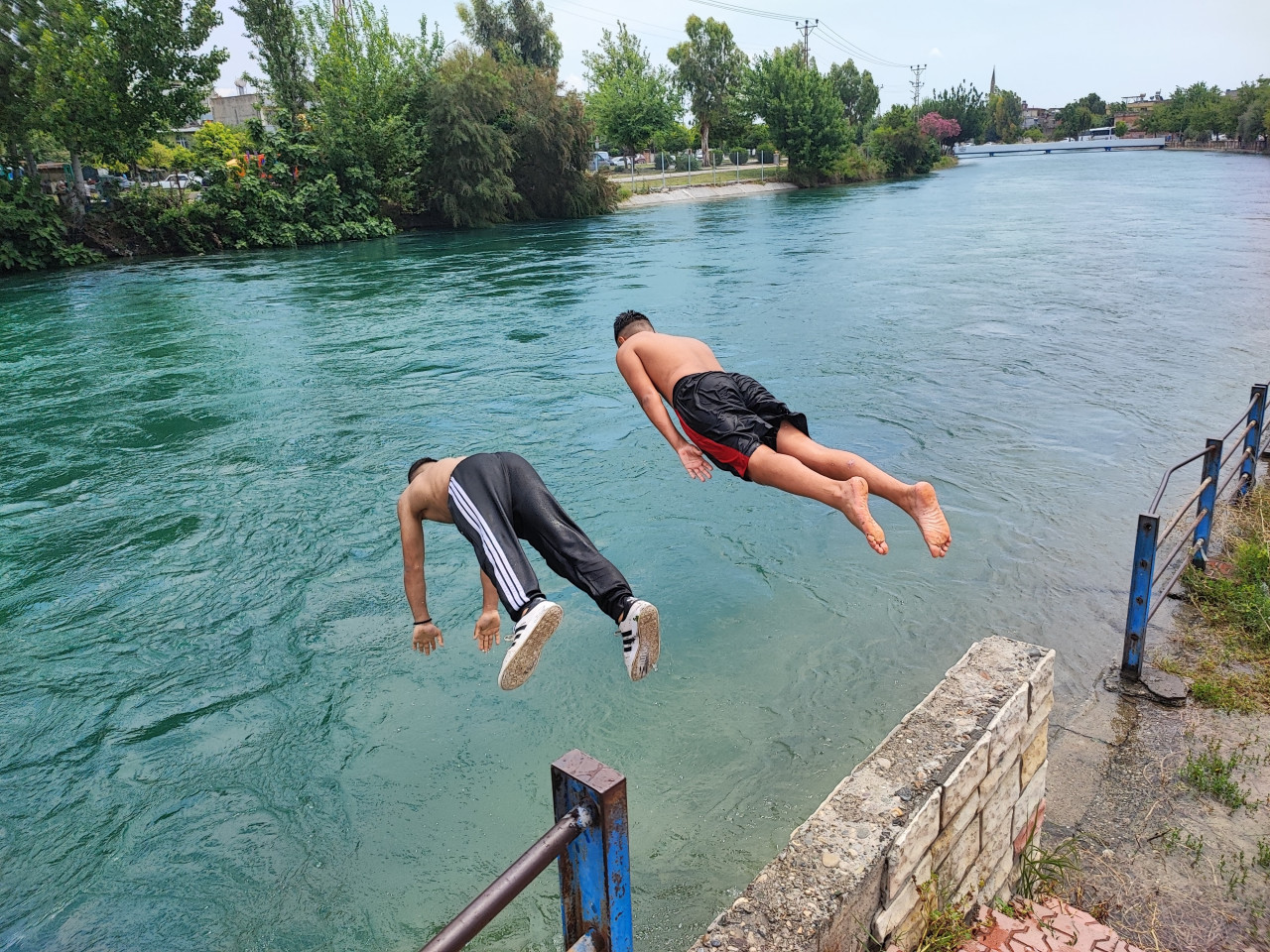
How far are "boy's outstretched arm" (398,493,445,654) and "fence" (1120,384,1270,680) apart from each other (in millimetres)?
3373

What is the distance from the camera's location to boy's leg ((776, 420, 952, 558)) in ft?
12.7

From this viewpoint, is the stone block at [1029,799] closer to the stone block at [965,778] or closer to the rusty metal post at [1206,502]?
the stone block at [965,778]

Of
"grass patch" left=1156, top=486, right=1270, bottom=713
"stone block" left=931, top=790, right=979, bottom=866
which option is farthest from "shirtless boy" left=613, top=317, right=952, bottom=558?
"grass patch" left=1156, top=486, right=1270, bottom=713

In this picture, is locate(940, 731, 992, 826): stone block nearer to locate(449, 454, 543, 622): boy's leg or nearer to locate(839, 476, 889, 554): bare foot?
locate(839, 476, 889, 554): bare foot

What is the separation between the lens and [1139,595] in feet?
16.0

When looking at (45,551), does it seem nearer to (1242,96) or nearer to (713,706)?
(713,706)

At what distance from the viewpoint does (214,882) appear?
13.9 feet

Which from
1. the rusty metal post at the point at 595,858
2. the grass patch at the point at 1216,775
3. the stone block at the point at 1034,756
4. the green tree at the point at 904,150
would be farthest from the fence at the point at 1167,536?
the green tree at the point at 904,150

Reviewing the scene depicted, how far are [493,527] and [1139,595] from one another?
Result: 11.4 feet

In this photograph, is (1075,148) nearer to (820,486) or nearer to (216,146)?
(216,146)

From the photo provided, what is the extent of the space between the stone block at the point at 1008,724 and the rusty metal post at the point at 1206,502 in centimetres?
297

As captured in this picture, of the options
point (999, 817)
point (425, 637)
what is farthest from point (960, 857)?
point (425, 637)

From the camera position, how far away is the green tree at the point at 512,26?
6322 centimetres

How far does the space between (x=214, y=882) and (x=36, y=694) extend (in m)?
2.35
